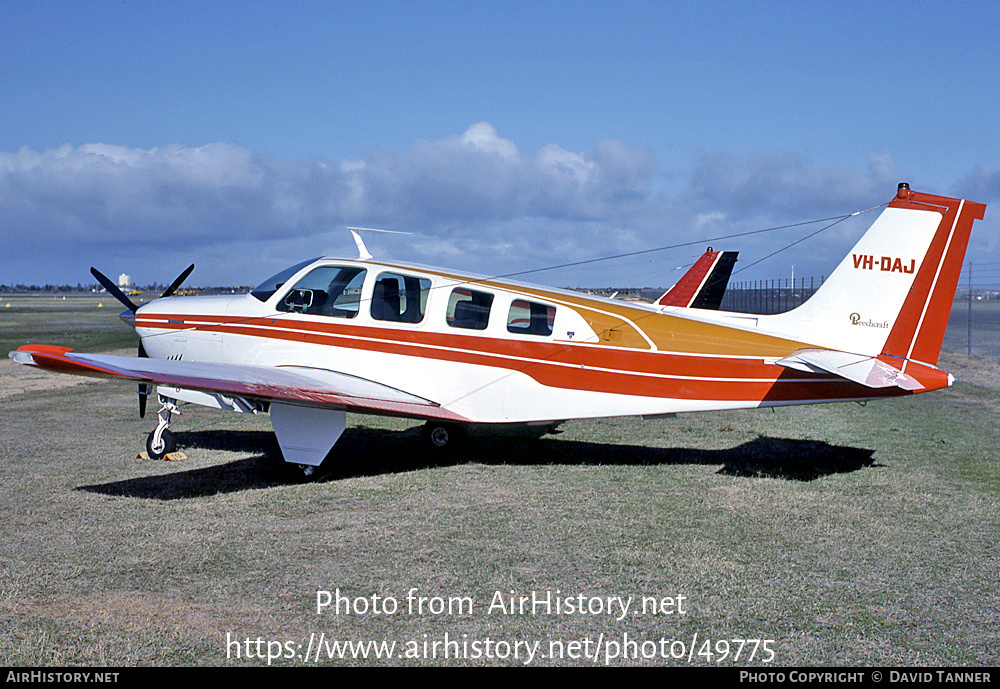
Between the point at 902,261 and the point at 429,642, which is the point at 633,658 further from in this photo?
the point at 902,261

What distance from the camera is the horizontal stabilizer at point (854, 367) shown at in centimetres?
743

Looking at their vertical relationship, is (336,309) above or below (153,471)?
above

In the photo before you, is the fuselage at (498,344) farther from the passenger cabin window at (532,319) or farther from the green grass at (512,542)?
the green grass at (512,542)

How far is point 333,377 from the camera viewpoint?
8.77 meters

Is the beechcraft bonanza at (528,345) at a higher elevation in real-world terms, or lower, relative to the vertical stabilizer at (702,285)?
lower

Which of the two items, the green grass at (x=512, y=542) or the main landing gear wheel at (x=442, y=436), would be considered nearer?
the green grass at (x=512, y=542)

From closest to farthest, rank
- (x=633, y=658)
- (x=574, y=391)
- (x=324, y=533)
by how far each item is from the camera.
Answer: (x=633, y=658)
(x=324, y=533)
(x=574, y=391)

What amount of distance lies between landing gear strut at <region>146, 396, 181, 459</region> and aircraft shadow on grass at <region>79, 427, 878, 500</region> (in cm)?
76

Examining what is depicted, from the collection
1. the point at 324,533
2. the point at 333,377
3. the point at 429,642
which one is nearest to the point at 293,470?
the point at 333,377

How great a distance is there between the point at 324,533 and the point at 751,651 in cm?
361

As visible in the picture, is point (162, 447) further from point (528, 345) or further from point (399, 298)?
point (528, 345)

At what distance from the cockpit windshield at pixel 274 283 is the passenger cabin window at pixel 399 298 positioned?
942 millimetres

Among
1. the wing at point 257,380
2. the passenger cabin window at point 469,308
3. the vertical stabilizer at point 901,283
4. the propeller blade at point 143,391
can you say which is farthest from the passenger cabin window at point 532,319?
the propeller blade at point 143,391

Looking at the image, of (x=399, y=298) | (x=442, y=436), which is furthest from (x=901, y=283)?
(x=442, y=436)
